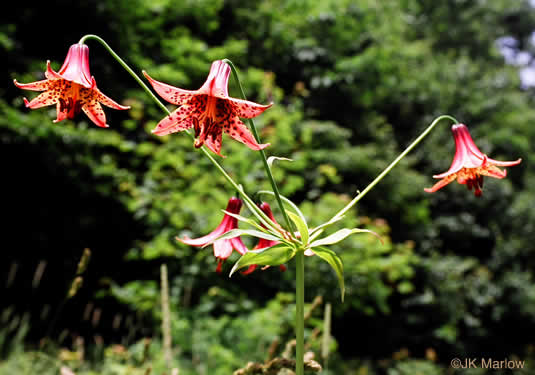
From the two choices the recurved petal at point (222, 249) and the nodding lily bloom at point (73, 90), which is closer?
the nodding lily bloom at point (73, 90)

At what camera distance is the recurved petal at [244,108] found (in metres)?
0.58

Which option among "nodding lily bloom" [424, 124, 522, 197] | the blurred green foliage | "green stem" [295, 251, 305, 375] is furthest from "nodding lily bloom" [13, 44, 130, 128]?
the blurred green foliage

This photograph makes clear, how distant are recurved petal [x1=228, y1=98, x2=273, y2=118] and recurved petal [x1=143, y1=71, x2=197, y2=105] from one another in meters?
0.06

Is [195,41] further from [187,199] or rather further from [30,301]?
[30,301]

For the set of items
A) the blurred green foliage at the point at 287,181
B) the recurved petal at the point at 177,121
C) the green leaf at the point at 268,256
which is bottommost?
the green leaf at the point at 268,256

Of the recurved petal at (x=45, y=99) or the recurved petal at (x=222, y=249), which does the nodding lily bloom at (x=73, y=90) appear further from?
the recurved petal at (x=222, y=249)

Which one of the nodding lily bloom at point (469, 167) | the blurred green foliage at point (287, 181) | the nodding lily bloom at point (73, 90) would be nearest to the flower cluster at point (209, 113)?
the nodding lily bloom at point (73, 90)

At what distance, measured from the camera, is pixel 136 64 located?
3.68 meters

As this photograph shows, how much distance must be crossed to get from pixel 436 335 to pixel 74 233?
4290 mm

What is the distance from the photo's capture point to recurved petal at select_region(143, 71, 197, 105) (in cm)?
58

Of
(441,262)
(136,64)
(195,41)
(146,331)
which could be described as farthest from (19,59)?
(441,262)

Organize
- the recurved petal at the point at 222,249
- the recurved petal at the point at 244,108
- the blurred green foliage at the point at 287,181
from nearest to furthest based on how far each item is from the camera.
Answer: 1. the recurved petal at the point at 244,108
2. the recurved petal at the point at 222,249
3. the blurred green foliage at the point at 287,181

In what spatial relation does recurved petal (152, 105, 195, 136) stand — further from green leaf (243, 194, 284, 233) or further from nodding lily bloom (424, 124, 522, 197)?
nodding lily bloom (424, 124, 522, 197)

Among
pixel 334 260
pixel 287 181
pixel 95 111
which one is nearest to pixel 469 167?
pixel 334 260
